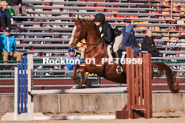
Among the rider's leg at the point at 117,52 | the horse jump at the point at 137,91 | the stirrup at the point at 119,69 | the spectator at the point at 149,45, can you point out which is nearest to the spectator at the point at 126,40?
the spectator at the point at 149,45

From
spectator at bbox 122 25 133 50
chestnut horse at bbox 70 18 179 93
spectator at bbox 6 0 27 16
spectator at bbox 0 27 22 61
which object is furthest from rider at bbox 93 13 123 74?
spectator at bbox 6 0 27 16

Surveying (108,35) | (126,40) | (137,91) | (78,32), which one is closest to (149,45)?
(126,40)

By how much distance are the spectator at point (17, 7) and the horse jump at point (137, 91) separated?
6991 millimetres

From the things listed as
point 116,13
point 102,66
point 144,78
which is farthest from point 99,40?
point 116,13

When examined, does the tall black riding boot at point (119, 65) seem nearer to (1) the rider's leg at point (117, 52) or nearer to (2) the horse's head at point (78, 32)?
(1) the rider's leg at point (117, 52)

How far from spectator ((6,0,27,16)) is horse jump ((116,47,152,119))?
6.99m

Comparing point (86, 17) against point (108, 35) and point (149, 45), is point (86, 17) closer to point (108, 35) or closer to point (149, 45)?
point (149, 45)

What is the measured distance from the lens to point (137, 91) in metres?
7.29

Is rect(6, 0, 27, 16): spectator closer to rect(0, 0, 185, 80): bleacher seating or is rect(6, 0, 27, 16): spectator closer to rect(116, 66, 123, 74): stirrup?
rect(0, 0, 185, 80): bleacher seating

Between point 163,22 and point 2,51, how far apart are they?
7.91 m

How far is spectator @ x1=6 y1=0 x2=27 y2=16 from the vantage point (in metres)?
13.1

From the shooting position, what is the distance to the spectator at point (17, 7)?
42.9 feet

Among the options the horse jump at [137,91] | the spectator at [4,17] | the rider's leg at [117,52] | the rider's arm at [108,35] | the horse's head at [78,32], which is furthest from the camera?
the spectator at [4,17]

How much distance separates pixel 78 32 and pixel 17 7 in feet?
18.7
